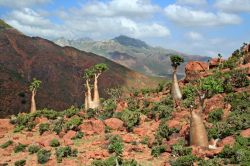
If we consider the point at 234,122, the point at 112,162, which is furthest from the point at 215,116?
the point at 112,162

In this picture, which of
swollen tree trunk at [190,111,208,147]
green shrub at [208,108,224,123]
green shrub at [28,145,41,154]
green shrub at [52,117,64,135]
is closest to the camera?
swollen tree trunk at [190,111,208,147]

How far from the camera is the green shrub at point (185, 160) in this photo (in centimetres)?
2341

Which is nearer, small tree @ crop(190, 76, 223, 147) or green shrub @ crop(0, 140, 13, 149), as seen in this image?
small tree @ crop(190, 76, 223, 147)

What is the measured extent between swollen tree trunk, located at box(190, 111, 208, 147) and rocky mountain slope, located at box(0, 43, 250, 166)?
0.43m

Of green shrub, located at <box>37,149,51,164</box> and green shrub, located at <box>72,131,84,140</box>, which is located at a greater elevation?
green shrub, located at <box>72,131,84,140</box>

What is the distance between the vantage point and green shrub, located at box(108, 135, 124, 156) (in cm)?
2631

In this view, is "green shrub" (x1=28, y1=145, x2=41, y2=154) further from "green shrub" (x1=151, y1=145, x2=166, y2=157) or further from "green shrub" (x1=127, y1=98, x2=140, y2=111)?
"green shrub" (x1=127, y1=98, x2=140, y2=111)

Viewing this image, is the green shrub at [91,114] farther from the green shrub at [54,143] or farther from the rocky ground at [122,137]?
the green shrub at [54,143]

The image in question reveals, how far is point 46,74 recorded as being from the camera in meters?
125

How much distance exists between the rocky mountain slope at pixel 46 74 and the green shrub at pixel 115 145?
59486 millimetres

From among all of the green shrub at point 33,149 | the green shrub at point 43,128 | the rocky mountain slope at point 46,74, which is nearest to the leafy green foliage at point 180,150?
the green shrub at point 33,149

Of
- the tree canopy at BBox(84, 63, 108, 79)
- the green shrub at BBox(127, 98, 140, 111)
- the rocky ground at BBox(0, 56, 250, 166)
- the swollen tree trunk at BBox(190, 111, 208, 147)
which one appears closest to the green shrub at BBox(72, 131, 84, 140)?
the rocky ground at BBox(0, 56, 250, 166)

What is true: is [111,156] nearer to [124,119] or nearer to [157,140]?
[157,140]

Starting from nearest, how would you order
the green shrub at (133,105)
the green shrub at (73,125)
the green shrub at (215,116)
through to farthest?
the green shrub at (215,116), the green shrub at (73,125), the green shrub at (133,105)
